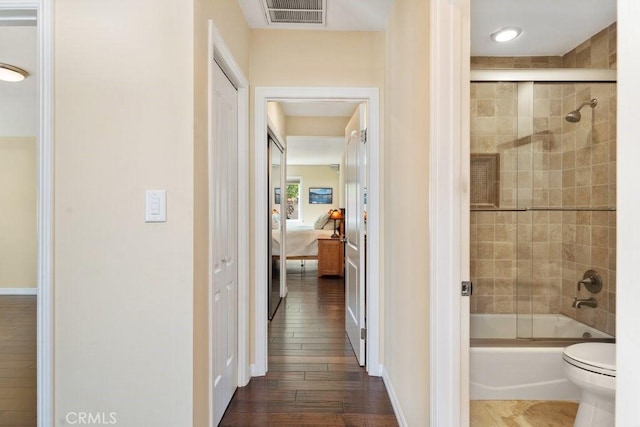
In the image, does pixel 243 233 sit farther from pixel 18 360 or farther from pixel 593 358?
pixel 593 358

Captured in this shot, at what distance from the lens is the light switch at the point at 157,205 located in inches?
55.4

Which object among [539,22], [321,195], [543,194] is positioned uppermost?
[539,22]

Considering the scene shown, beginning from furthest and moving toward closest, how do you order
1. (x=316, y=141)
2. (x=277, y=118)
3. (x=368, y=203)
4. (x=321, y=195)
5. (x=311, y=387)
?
(x=321, y=195) < (x=316, y=141) < (x=277, y=118) < (x=368, y=203) < (x=311, y=387)

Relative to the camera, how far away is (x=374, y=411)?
82.6 inches

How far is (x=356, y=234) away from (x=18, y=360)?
231cm

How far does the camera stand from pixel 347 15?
236cm

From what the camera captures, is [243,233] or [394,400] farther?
[243,233]

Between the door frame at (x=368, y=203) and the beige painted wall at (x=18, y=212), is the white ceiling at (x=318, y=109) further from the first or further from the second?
the beige painted wall at (x=18, y=212)

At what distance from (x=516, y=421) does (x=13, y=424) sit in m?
2.72

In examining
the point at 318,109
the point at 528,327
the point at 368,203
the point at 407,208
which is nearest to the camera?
the point at 407,208

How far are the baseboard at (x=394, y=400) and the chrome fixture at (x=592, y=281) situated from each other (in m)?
1.68

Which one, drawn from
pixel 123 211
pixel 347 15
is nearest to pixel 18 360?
pixel 123 211

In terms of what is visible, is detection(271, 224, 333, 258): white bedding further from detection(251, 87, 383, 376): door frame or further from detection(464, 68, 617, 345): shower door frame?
detection(464, 68, 617, 345): shower door frame
